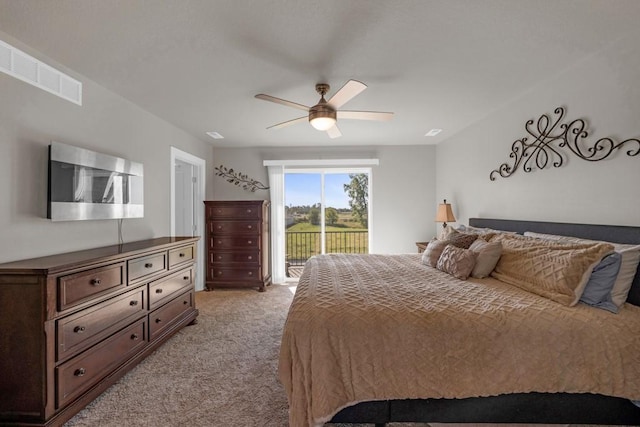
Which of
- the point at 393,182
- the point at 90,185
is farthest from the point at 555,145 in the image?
the point at 90,185

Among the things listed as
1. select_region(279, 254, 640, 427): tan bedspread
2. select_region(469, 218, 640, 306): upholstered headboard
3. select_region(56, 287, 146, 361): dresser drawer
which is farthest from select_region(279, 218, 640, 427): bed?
select_region(56, 287, 146, 361): dresser drawer

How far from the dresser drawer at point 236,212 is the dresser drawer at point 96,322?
88.6 inches

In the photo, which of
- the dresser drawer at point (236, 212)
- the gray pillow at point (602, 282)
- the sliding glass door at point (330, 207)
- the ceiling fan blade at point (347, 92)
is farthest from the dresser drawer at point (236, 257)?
the gray pillow at point (602, 282)

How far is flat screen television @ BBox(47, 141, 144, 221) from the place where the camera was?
2.15 meters

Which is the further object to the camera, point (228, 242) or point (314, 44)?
point (228, 242)

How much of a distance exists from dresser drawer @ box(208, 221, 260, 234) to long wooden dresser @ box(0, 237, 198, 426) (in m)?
2.18

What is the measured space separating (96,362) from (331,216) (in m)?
3.92

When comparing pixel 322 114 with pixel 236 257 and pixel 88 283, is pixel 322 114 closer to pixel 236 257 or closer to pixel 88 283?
pixel 88 283

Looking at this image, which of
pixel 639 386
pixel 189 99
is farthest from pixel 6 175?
pixel 639 386

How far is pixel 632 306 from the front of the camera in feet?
5.67

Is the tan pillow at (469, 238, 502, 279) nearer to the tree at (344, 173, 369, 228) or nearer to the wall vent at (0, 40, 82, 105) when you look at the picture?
the tree at (344, 173, 369, 228)

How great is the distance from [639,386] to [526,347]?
1.86ft

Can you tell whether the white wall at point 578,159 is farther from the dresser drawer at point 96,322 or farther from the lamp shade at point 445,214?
the dresser drawer at point 96,322

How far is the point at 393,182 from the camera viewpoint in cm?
518
